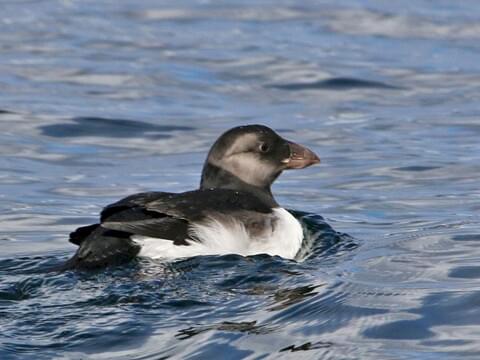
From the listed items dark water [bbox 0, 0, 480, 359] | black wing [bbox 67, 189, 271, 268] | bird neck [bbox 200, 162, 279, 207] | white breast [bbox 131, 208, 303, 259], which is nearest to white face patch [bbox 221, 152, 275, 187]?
bird neck [bbox 200, 162, 279, 207]

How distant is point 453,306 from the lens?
24.9ft

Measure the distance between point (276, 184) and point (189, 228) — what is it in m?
3.81

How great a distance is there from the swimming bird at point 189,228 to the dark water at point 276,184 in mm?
108

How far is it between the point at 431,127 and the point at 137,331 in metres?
7.56

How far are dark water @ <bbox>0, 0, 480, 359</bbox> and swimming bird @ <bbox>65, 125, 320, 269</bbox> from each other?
0.11m

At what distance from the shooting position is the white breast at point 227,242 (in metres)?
8.20

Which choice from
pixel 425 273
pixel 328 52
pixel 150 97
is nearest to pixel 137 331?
pixel 425 273

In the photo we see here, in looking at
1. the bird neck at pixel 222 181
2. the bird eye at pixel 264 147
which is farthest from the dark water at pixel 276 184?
the bird eye at pixel 264 147

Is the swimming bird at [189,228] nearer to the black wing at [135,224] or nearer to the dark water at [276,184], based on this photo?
the black wing at [135,224]

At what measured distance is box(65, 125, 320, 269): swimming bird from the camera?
8.12 m

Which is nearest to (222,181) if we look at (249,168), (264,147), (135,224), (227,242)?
(249,168)

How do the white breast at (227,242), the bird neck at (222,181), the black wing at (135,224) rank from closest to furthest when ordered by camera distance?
the black wing at (135,224)
the white breast at (227,242)
the bird neck at (222,181)

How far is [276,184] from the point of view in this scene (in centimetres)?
1204

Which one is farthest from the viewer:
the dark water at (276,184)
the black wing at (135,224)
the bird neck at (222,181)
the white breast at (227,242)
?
the bird neck at (222,181)
